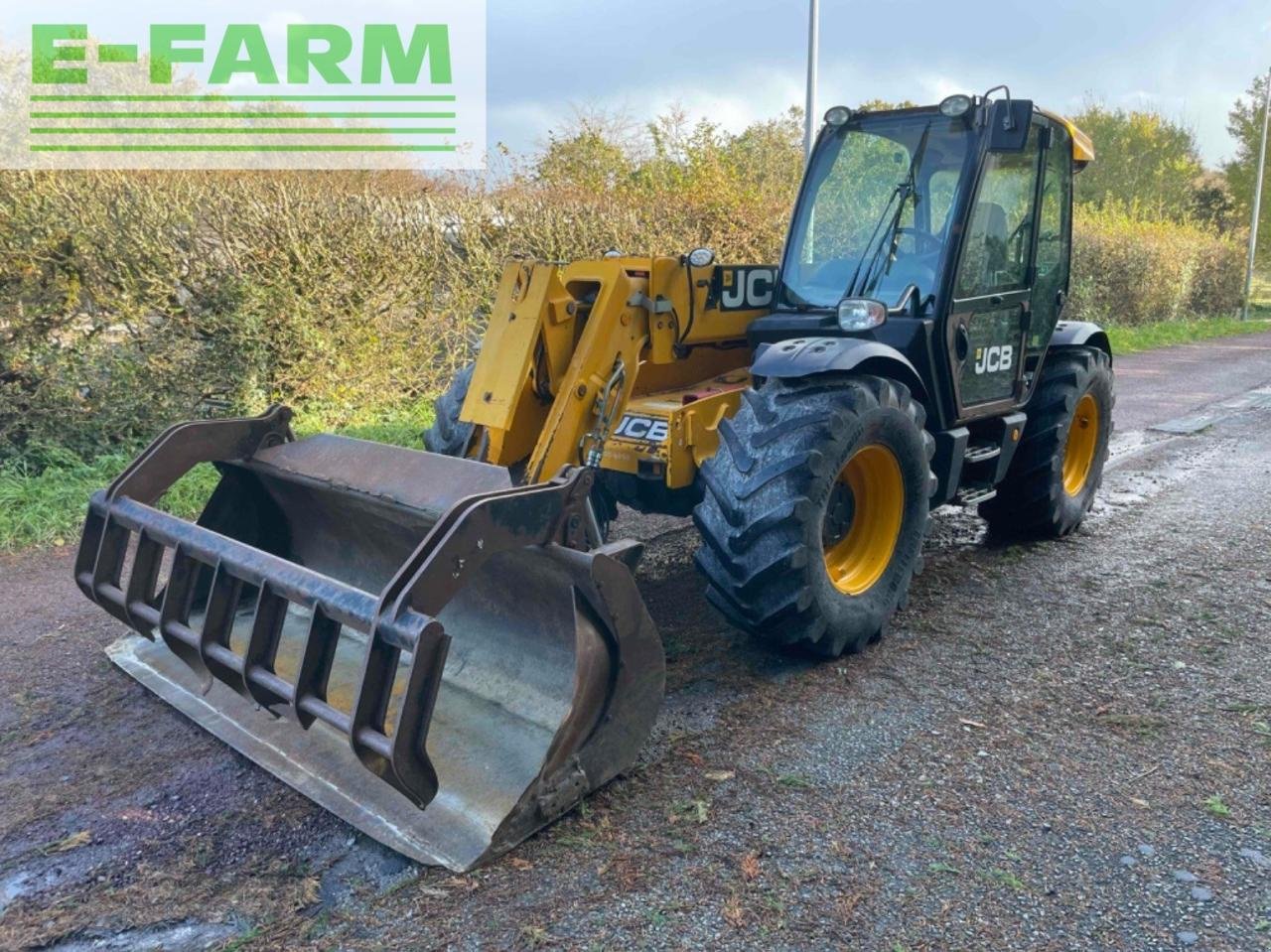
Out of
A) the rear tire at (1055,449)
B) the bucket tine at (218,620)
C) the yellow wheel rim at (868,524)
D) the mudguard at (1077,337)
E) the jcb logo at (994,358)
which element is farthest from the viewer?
the mudguard at (1077,337)

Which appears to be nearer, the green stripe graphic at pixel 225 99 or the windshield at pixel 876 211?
Answer: the windshield at pixel 876 211

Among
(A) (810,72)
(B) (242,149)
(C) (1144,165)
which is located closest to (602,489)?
(A) (810,72)

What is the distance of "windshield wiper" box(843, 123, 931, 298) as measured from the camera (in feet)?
15.2

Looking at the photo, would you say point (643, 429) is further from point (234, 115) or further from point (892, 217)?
point (234, 115)

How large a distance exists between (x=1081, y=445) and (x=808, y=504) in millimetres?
3397

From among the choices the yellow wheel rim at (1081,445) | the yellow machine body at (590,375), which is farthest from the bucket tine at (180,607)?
the yellow wheel rim at (1081,445)

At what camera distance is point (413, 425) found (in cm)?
831

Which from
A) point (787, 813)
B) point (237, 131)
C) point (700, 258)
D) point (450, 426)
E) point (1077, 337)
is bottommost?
point (787, 813)

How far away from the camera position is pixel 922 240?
459 centimetres

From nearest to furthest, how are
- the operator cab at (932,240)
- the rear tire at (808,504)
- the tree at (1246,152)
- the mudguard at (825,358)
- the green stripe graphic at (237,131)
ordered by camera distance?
the rear tire at (808,504)
the mudguard at (825,358)
the operator cab at (932,240)
the green stripe graphic at (237,131)
the tree at (1246,152)

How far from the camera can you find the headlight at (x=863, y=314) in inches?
169

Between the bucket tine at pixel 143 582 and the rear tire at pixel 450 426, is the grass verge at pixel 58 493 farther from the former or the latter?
the bucket tine at pixel 143 582

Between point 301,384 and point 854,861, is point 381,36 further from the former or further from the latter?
point 854,861

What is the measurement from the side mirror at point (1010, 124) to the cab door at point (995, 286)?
0.17m
